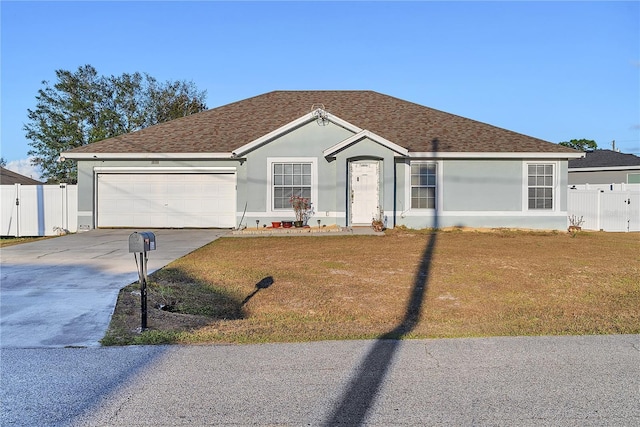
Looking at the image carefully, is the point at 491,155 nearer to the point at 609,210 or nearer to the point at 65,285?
the point at 609,210

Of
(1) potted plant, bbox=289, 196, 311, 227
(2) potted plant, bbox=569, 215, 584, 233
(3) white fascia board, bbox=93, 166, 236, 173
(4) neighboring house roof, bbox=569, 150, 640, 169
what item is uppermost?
(4) neighboring house roof, bbox=569, 150, 640, 169

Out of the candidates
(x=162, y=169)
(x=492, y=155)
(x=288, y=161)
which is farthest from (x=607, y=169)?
(x=162, y=169)

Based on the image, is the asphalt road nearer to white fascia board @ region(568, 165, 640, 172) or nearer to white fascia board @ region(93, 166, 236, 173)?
white fascia board @ region(93, 166, 236, 173)

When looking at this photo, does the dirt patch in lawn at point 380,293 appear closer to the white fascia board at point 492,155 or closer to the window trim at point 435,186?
the window trim at point 435,186

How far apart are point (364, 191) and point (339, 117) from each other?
3.48 meters

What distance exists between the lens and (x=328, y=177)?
18719 mm

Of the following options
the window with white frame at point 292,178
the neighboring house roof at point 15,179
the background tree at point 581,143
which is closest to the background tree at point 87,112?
the neighboring house roof at point 15,179

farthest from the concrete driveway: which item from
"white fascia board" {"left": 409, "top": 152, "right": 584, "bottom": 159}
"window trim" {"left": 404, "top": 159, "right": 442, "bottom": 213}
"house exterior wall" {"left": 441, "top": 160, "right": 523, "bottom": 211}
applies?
"house exterior wall" {"left": 441, "top": 160, "right": 523, "bottom": 211}

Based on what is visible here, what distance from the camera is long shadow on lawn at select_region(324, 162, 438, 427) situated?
4152mm

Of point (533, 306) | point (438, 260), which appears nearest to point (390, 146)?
point (438, 260)

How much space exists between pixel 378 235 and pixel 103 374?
12254mm

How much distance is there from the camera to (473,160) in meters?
19.4

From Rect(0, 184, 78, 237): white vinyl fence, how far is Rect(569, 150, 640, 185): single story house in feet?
91.4

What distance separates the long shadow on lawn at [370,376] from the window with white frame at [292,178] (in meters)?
10.7
